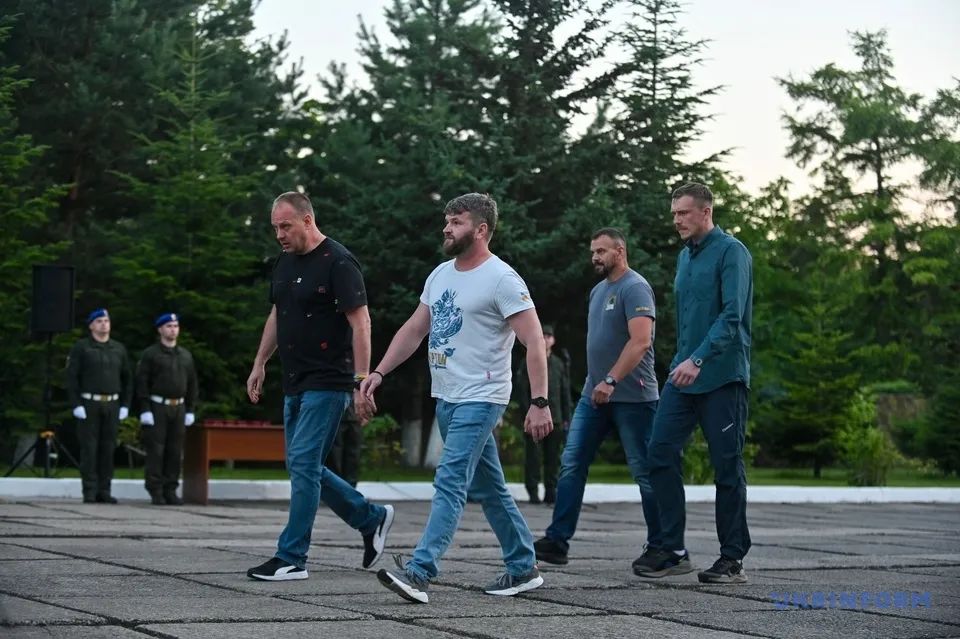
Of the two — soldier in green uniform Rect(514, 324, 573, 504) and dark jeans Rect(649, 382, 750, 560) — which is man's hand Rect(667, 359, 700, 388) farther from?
soldier in green uniform Rect(514, 324, 573, 504)

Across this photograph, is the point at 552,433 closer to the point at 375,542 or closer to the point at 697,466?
the point at 697,466

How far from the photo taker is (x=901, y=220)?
54531 millimetres

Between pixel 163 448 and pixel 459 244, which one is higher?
pixel 459 244

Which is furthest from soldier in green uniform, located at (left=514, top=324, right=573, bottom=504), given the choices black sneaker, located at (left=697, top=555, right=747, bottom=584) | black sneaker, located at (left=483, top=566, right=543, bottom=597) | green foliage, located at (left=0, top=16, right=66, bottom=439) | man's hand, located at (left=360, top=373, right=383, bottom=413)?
green foliage, located at (left=0, top=16, right=66, bottom=439)

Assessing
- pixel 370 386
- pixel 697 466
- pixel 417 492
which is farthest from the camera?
pixel 697 466

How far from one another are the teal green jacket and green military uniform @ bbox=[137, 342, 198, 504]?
889 centimetres

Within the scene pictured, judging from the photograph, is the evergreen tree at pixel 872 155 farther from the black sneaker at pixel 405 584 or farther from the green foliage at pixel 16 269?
the black sneaker at pixel 405 584

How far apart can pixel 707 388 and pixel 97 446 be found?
30.5ft

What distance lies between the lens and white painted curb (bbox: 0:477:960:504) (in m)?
16.8

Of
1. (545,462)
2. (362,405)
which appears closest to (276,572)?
(362,405)

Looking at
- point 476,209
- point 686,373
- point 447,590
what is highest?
point 476,209

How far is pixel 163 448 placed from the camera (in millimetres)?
15914

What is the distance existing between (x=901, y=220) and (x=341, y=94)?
2861 cm

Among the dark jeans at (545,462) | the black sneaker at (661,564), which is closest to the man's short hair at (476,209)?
the black sneaker at (661,564)
